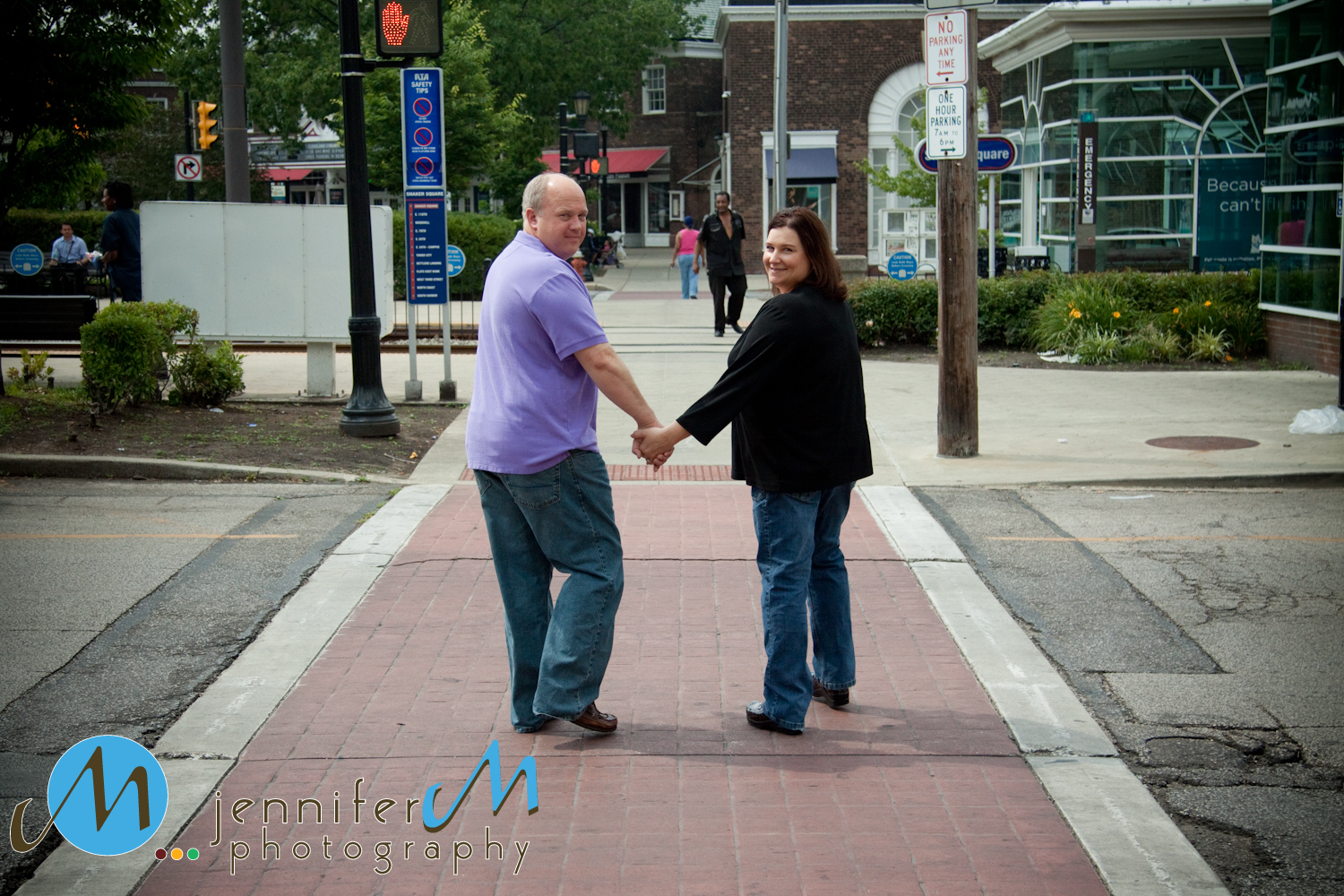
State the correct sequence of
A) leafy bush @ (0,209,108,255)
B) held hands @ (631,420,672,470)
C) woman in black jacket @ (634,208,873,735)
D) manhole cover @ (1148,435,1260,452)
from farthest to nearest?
leafy bush @ (0,209,108,255), manhole cover @ (1148,435,1260,452), held hands @ (631,420,672,470), woman in black jacket @ (634,208,873,735)

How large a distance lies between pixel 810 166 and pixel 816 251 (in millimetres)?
33943

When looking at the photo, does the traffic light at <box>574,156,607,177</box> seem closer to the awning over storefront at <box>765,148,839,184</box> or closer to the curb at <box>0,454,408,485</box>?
the awning over storefront at <box>765,148,839,184</box>

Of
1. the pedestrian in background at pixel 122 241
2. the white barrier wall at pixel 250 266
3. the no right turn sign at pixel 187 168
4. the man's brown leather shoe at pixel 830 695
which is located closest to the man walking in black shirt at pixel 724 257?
the white barrier wall at pixel 250 266

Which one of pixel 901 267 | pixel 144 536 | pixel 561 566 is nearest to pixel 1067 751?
pixel 561 566

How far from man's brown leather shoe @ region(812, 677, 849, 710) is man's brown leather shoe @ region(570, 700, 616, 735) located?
30.6 inches

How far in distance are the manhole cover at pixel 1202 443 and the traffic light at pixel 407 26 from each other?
621 centimetres

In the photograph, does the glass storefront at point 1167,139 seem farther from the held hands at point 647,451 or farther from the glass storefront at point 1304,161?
the held hands at point 647,451

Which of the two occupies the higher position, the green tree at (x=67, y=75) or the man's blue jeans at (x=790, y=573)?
the green tree at (x=67, y=75)

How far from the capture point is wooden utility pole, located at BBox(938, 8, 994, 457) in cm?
930

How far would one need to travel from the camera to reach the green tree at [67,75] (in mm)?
9734

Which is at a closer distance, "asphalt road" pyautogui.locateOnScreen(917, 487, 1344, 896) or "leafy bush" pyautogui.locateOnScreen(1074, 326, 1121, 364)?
"asphalt road" pyautogui.locateOnScreen(917, 487, 1344, 896)

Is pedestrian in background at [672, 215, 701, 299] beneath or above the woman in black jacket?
above

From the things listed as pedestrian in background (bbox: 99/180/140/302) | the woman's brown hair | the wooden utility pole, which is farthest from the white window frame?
the woman's brown hair

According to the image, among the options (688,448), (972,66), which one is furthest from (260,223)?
(972,66)
